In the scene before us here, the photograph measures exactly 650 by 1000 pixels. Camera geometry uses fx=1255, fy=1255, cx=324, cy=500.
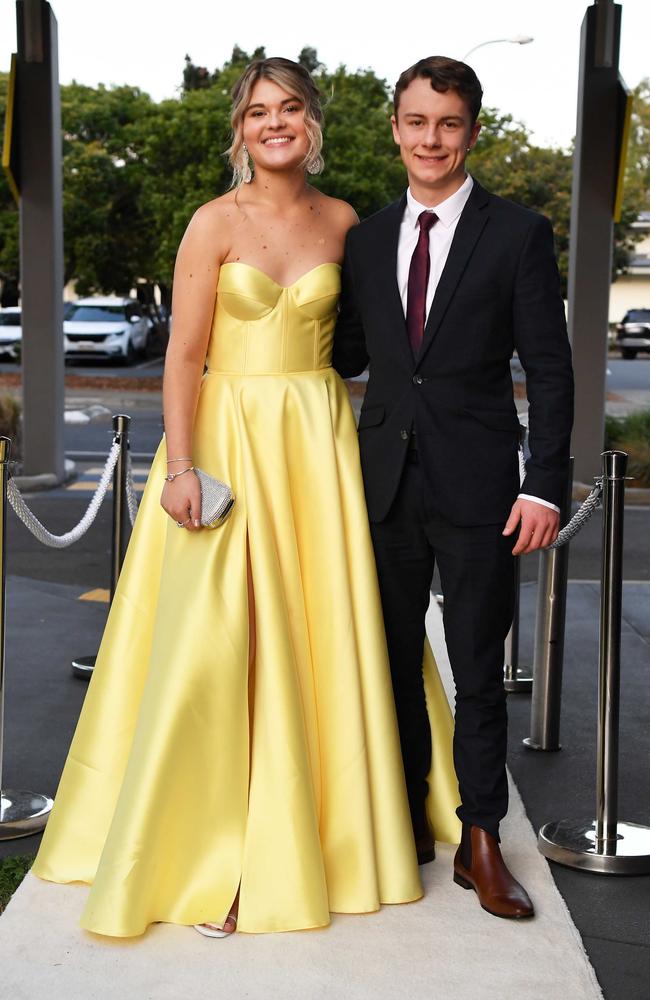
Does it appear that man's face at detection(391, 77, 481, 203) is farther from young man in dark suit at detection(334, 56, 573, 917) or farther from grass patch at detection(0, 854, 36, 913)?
grass patch at detection(0, 854, 36, 913)

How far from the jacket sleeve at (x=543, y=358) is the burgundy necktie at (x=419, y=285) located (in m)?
0.25

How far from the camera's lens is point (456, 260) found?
10.8 feet

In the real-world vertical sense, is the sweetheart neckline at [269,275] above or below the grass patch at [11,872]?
above

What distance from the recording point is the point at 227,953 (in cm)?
322

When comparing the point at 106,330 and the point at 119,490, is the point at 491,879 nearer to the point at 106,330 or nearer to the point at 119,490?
the point at 119,490

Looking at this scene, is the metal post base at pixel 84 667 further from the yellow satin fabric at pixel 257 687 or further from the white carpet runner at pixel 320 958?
the white carpet runner at pixel 320 958

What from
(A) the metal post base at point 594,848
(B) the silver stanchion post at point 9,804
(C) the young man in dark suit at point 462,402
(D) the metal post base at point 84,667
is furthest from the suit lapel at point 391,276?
(D) the metal post base at point 84,667

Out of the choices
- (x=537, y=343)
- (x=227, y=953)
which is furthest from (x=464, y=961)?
(x=537, y=343)

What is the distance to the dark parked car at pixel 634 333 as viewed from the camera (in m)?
44.6

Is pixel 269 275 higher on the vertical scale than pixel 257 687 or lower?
higher

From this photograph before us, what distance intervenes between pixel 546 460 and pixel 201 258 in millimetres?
1086

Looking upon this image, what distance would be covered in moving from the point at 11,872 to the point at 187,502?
1.30 meters

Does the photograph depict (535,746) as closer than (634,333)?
Yes

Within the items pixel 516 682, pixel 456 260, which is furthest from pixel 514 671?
pixel 456 260
